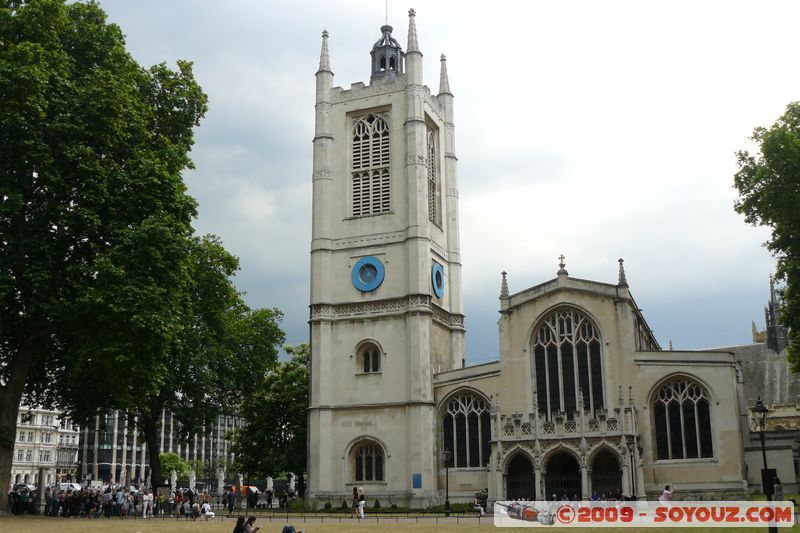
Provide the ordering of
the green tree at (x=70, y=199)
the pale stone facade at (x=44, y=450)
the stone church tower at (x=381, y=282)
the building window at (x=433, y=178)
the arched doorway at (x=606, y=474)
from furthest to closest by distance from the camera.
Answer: the pale stone facade at (x=44, y=450)
the building window at (x=433, y=178)
the stone church tower at (x=381, y=282)
the arched doorway at (x=606, y=474)
the green tree at (x=70, y=199)

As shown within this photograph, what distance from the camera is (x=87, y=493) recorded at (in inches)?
1502

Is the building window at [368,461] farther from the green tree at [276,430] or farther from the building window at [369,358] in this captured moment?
the green tree at [276,430]

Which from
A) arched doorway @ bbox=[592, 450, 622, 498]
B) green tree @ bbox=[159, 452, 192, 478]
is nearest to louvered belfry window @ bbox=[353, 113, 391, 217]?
arched doorway @ bbox=[592, 450, 622, 498]

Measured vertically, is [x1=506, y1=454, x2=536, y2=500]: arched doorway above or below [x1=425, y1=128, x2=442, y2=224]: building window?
below

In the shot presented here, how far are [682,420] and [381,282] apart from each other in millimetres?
18319

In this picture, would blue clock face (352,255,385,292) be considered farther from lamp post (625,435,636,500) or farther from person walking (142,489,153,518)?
person walking (142,489,153,518)

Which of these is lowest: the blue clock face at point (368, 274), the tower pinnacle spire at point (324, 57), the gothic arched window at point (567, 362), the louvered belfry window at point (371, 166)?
the gothic arched window at point (567, 362)

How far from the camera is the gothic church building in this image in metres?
39.9

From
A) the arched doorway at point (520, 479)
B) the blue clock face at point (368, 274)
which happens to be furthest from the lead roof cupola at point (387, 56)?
the arched doorway at point (520, 479)

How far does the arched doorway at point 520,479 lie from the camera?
41.8 meters

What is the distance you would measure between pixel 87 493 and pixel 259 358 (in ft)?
44.5

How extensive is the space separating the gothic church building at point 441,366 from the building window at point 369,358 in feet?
0.29

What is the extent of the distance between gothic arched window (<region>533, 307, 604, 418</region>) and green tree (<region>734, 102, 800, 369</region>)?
37.0ft

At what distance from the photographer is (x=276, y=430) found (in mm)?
57219
